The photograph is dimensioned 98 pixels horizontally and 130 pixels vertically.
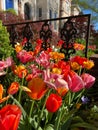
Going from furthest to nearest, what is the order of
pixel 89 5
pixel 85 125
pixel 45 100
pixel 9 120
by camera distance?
pixel 89 5 < pixel 85 125 < pixel 45 100 < pixel 9 120

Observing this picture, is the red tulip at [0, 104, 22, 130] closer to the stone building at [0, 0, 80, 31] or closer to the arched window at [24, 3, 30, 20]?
the stone building at [0, 0, 80, 31]

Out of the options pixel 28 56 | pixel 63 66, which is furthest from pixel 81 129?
pixel 28 56

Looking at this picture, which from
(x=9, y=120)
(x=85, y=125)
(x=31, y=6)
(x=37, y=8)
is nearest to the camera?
(x=9, y=120)

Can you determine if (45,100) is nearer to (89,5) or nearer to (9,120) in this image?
(9,120)

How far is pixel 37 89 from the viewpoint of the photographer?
1290 mm

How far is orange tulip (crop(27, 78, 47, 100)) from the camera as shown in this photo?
1279 millimetres

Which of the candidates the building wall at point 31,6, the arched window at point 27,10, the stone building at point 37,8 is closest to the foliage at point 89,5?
the stone building at point 37,8

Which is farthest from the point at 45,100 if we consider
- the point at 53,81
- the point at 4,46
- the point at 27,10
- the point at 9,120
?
the point at 27,10

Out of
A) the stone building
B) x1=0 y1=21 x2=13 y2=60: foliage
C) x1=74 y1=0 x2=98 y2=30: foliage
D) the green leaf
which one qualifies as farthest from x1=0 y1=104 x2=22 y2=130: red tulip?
the stone building

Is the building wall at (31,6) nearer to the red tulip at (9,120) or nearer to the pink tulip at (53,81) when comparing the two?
the pink tulip at (53,81)

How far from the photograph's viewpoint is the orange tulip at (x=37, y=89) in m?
1.28

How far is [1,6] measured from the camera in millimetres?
22438

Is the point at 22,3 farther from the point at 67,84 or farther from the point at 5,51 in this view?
the point at 67,84

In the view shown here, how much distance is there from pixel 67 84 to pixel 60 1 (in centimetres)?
3980
